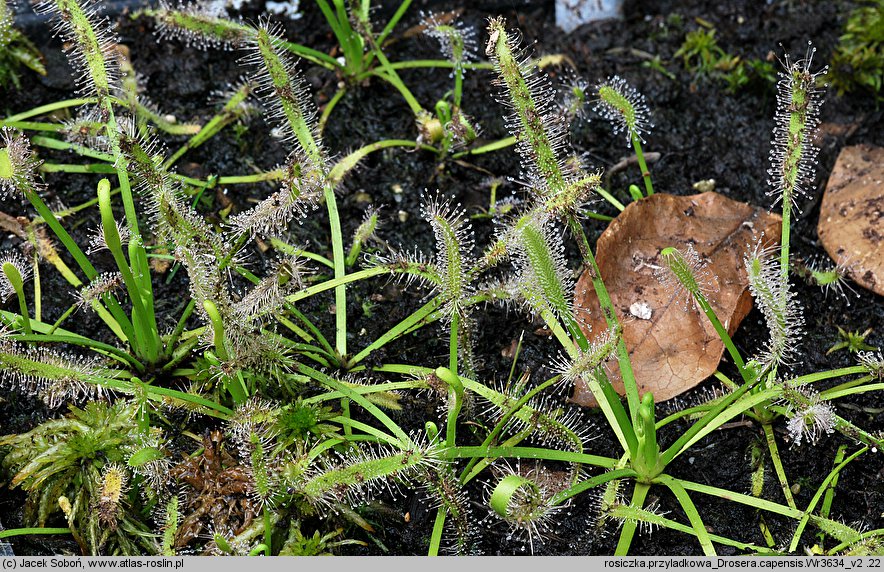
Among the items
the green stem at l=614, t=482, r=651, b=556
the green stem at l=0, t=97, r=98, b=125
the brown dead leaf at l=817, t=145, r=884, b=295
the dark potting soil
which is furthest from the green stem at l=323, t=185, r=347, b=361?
the brown dead leaf at l=817, t=145, r=884, b=295

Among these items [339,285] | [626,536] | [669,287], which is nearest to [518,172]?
[669,287]

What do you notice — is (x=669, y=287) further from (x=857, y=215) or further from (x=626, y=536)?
(x=626, y=536)

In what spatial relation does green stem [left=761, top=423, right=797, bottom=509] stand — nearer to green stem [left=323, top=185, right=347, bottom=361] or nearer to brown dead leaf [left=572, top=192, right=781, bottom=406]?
brown dead leaf [left=572, top=192, right=781, bottom=406]

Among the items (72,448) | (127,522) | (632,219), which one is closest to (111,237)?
(72,448)

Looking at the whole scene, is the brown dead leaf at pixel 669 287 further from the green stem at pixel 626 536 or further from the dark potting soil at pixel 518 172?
the green stem at pixel 626 536

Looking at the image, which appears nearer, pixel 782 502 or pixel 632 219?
→ pixel 782 502

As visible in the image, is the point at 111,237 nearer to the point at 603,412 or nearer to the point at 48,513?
the point at 48,513
